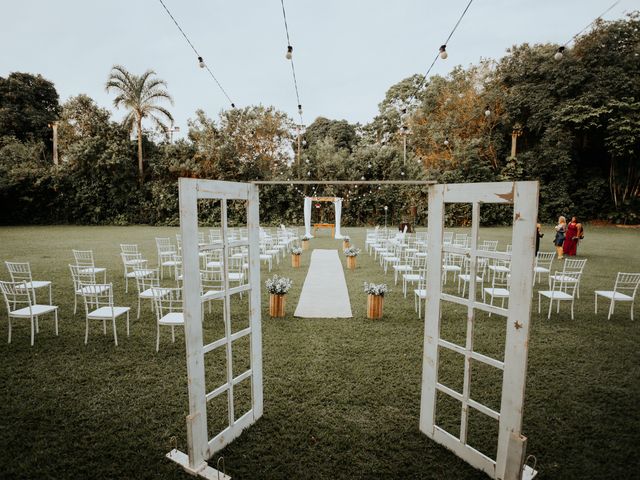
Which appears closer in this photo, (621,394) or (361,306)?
(621,394)

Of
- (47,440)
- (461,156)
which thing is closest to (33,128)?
(461,156)

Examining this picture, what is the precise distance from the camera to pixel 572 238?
1380 cm

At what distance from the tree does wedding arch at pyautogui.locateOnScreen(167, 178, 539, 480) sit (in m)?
37.9

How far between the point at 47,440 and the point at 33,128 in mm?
39834

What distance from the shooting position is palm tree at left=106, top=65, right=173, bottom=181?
2675 cm

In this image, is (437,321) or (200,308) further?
(437,321)

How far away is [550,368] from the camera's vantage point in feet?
16.8

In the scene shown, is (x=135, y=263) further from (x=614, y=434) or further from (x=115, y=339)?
(x=614, y=434)

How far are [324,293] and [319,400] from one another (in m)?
4.69

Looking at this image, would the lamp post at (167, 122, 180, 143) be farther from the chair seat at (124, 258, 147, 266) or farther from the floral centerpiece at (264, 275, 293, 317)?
the floral centerpiece at (264, 275, 293, 317)

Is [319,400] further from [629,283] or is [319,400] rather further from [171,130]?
[171,130]

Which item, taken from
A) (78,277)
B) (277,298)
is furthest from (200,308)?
(78,277)

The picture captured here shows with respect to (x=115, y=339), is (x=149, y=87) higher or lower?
higher

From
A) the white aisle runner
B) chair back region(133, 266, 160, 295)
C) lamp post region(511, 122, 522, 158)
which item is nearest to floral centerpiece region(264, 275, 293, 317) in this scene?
the white aisle runner
